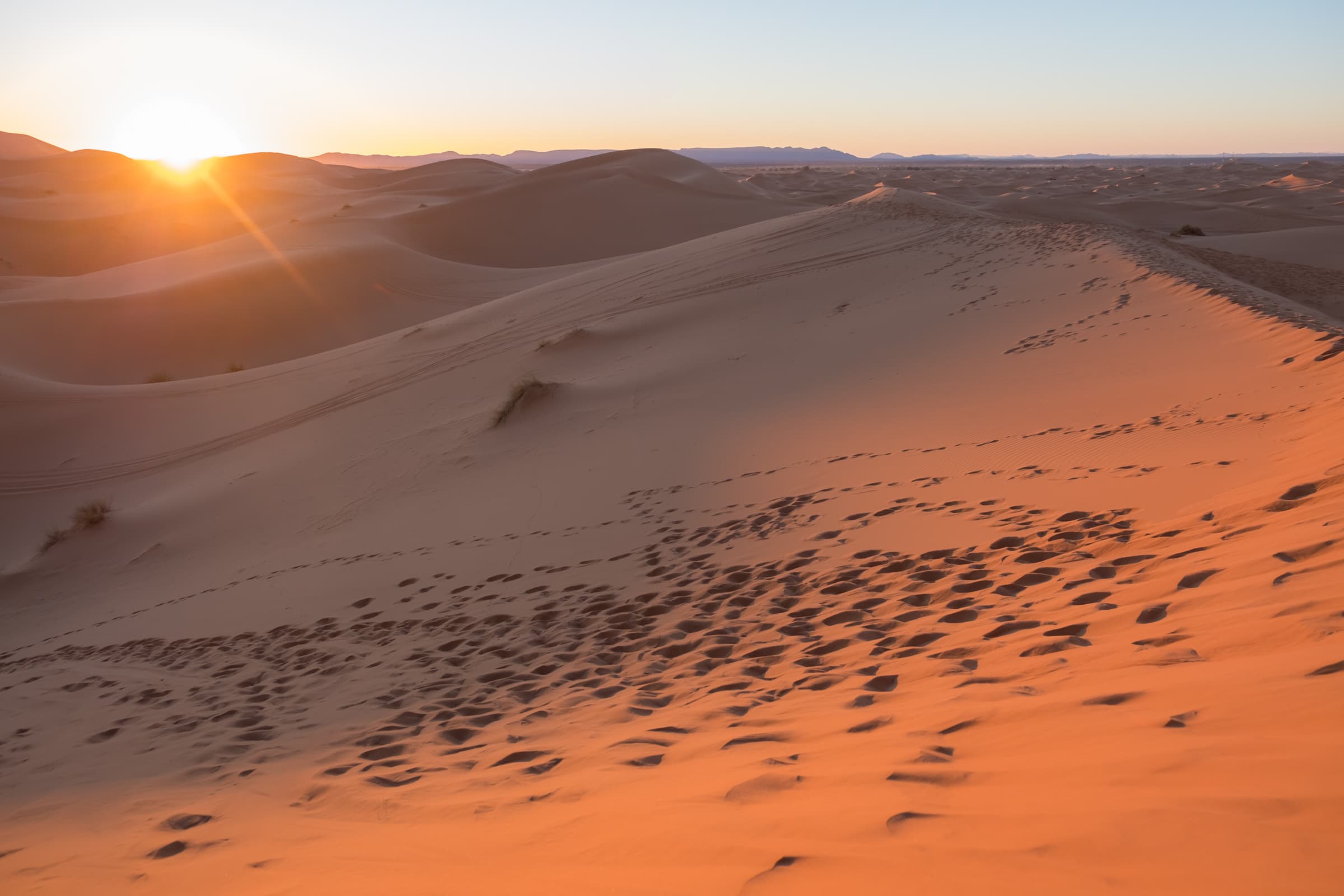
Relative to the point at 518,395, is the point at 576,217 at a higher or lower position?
higher

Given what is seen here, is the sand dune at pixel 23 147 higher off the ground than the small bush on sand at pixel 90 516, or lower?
higher

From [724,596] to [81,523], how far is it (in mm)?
8840

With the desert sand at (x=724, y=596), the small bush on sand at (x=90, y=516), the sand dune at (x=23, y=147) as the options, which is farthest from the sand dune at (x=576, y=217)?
the sand dune at (x=23, y=147)

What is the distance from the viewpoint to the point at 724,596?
5.34 meters

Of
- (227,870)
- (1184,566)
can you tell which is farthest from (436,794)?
(1184,566)

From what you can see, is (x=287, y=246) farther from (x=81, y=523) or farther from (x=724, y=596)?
(x=724, y=596)

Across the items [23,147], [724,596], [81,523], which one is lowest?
[81,523]

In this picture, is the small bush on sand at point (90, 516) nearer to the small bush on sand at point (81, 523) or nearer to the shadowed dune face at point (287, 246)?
the small bush on sand at point (81, 523)

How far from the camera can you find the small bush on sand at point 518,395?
416 inches

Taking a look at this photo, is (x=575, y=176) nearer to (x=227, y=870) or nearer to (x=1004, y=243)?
(x=1004, y=243)

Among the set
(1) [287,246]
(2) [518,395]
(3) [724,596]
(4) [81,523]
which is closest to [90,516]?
(4) [81,523]

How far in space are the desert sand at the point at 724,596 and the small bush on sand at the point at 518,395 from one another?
66 mm

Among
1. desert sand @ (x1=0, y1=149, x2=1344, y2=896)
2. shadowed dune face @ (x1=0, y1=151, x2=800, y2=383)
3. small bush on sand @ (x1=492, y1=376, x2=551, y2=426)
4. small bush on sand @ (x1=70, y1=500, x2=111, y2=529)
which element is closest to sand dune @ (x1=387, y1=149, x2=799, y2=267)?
shadowed dune face @ (x1=0, y1=151, x2=800, y2=383)

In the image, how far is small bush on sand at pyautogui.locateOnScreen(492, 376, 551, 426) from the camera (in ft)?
34.7
